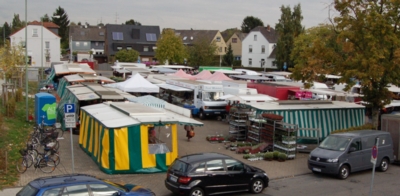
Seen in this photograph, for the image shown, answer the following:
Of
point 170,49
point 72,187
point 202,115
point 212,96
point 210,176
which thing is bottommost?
point 202,115

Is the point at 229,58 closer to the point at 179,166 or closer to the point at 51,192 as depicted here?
the point at 179,166

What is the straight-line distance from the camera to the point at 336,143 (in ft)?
55.2

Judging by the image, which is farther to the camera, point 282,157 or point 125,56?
point 125,56

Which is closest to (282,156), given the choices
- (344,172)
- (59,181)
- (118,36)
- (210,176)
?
(344,172)

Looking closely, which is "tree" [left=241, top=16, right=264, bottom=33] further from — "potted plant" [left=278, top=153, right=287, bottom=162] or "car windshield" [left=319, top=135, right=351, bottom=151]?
"car windshield" [left=319, top=135, right=351, bottom=151]

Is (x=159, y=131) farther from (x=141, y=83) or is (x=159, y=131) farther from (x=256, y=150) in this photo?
(x=141, y=83)

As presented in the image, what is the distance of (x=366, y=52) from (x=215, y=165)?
441 inches

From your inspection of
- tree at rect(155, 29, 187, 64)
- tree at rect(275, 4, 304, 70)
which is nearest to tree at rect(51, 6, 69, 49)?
tree at rect(155, 29, 187, 64)

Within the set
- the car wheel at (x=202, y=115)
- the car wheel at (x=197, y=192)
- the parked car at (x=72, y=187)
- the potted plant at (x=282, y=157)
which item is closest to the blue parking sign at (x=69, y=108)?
the parked car at (x=72, y=187)

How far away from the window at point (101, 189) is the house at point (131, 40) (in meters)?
81.1

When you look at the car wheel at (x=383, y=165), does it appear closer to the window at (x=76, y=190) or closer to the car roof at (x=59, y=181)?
the car roof at (x=59, y=181)

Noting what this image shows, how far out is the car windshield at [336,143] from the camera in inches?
648

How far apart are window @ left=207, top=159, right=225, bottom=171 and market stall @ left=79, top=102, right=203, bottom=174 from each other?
348 centimetres

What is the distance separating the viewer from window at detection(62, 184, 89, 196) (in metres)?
9.87
